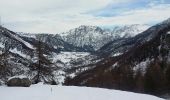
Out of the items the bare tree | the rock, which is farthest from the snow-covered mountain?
the rock

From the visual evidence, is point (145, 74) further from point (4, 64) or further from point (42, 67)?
point (4, 64)

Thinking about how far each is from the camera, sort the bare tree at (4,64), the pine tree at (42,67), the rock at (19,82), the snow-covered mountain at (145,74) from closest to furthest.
→ the rock at (19,82) → the bare tree at (4,64) → the pine tree at (42,67) → the snow-covered mountain at (145,74)

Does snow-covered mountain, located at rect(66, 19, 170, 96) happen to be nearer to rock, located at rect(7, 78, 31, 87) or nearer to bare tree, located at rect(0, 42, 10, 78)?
bare tree, located at rect(0, 42, 10, 78)

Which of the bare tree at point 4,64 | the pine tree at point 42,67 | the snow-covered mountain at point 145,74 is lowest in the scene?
the snow-covered mountain at point 145,74

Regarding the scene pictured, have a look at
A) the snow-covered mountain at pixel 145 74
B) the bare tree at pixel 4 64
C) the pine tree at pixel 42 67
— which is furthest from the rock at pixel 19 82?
the snow-covered mountain at pixel 145 74

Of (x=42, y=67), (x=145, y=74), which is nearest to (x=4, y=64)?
(x=42, y=67)

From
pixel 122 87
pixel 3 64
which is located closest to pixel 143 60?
pixel 122 87

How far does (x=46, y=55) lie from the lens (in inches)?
1732

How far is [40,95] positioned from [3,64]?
1224cm

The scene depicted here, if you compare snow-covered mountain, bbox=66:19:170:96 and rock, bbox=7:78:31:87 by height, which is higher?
rock, bbox=7:78:31:87

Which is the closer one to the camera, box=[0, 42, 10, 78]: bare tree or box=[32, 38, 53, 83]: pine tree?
box=[0, 42, 10, 78]: bare tree

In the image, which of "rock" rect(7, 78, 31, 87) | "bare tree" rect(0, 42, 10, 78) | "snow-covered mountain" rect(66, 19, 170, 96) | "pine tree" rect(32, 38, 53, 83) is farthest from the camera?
"snow-covered mountain" rect(66, 19, 170, 96)

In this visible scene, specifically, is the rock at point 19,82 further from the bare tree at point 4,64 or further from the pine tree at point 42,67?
the pine tree at point 42,67

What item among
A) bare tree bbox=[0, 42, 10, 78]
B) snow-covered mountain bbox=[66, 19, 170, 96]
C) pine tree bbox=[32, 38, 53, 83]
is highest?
bare tree bbox=[0, 42, 10, 78]
